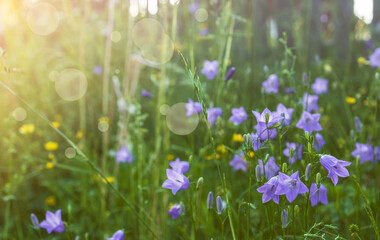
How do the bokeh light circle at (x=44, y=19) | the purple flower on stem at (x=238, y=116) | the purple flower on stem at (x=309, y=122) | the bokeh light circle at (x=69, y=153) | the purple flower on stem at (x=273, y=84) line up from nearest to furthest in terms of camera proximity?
the purple flower on stem at (x=309, y=122) → the purple flower on stem at (x=238, y=116) → the purple flower on stem at (x=273, y=84) → the bokeh light circle at (x=69, y=153) → the bokeh light circle at (x=44, y=19)

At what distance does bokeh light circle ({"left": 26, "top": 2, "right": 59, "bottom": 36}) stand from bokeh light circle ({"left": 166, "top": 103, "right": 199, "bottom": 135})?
1.45 metres

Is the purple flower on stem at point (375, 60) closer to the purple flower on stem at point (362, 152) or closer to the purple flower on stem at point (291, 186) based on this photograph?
the purple flower on stem at point (362, 152)

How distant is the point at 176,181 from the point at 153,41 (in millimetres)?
1837

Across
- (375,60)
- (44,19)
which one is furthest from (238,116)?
(44,19)

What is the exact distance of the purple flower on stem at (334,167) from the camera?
3.18 feet

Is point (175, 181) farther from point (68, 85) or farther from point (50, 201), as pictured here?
point (68, 85)

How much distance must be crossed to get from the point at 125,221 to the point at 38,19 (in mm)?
2539

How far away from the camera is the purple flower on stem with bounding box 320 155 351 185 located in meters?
0.97

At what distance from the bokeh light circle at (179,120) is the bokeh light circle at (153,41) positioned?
0.39 m

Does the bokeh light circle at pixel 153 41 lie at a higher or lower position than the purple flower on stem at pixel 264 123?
higher

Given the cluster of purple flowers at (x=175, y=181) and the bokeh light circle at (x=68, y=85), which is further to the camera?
the bokeh light circle at (x=68, y=85)

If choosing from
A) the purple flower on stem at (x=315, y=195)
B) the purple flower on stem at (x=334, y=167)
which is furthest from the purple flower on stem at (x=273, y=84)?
the purple flower on stem at (x=334, y=167)

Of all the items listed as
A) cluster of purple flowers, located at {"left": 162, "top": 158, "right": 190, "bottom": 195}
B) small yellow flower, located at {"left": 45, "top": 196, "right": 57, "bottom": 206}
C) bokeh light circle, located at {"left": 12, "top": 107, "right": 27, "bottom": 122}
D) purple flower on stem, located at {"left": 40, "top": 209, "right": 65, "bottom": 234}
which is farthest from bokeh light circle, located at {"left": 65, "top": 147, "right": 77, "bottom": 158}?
cluster of purple flowers, located at {"left": 162, "top": 158, "right": 190, "bottom": 195}

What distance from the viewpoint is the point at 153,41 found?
2.81 meters
